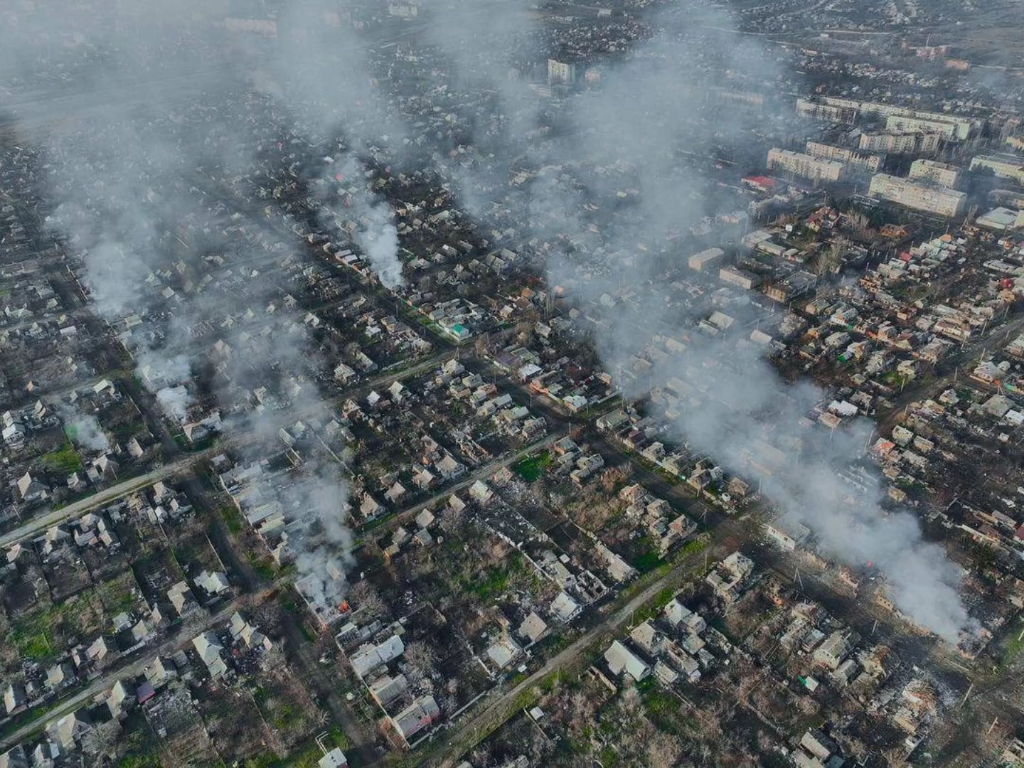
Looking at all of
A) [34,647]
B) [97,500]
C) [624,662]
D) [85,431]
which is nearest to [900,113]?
[624,662]

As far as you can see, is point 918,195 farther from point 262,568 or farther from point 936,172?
point 262,568

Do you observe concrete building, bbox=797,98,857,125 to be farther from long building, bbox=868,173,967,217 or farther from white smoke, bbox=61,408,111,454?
white smoke, bbox=61,408,111,454

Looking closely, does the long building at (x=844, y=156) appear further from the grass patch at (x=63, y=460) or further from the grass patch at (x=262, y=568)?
the grass patch at (x=63, y=460)

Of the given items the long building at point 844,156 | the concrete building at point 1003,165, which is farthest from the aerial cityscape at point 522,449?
the concrete building at point 1003,165

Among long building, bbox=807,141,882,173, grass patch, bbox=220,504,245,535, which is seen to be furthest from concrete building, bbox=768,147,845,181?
grass patch, bbox=220,504,245,535

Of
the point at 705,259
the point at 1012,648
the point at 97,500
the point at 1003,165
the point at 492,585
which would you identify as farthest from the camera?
the point at 1003,165

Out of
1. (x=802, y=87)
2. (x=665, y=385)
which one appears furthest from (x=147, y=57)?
(x=665, y=385)
